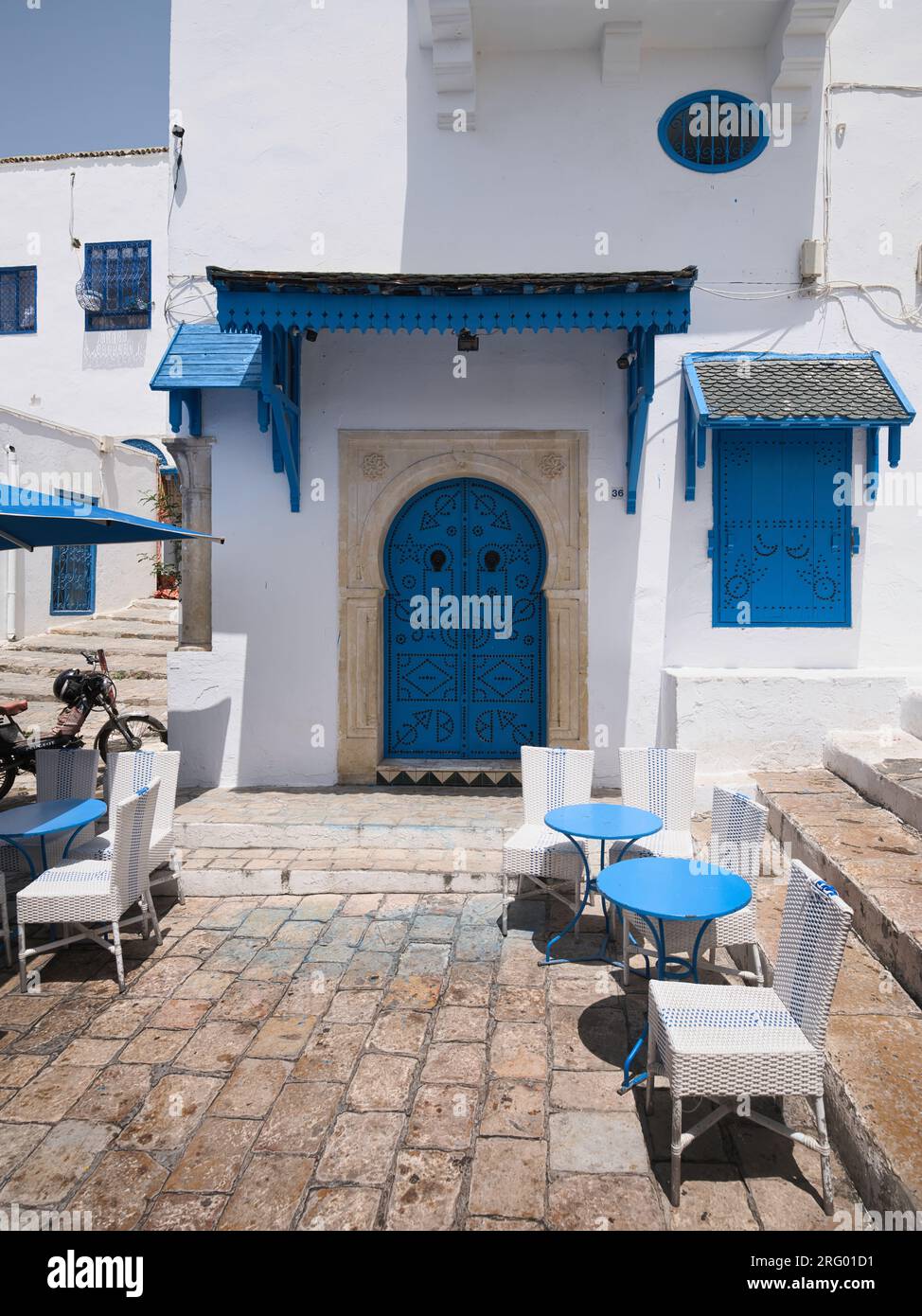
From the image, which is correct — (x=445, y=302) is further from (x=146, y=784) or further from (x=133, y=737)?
(x=133, y=737)

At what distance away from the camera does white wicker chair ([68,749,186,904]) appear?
16.7 ft

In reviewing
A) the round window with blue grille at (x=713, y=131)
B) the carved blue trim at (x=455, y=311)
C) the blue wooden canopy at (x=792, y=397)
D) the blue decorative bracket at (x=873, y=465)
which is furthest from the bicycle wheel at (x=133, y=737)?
the round window with blue grille at (x=713, y=131)

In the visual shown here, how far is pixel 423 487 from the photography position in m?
7.64

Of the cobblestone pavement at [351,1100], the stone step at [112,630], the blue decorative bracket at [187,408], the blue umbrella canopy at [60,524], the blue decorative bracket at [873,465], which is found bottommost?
the cobblestone pavement at [351,1100]

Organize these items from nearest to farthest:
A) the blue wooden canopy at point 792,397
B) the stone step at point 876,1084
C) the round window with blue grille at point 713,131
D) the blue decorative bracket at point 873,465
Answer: the stone step at point 876,1084
the blue wooden canopy at point 792,397
the blue decorative bracket at point 873,465
the round window with blue grille at point 713,131

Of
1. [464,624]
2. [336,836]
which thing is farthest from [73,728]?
[464,624]

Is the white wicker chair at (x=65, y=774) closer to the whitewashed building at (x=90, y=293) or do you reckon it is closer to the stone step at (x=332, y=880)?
the stone step at (x=332, y=880)

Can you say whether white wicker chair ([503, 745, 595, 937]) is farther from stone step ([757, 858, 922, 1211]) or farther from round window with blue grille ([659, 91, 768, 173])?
round window with blue grille ([659, 91, 768, 173])

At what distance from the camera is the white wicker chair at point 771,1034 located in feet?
9.16

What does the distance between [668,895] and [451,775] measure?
13.5 ft

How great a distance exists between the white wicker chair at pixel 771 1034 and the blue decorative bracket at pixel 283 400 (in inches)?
216

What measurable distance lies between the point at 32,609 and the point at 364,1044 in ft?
41.0
